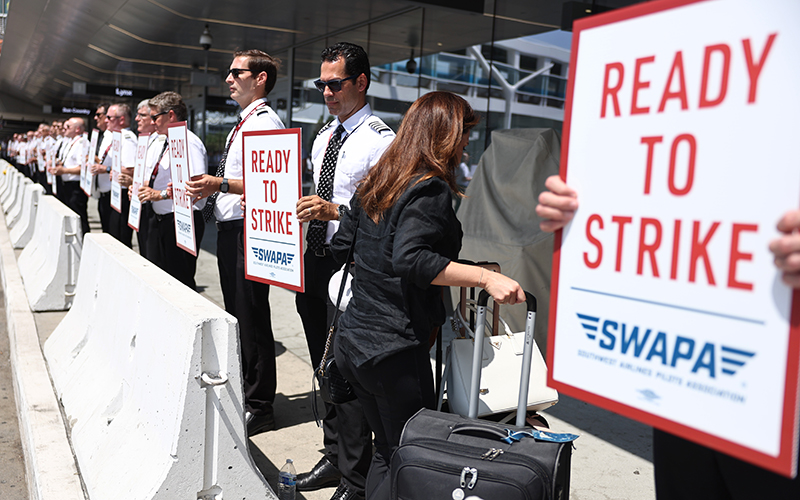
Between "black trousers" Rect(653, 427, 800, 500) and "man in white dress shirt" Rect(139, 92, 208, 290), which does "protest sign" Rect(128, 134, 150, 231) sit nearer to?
"man in white dress shirt" Rect(139, 92, 208, 290)

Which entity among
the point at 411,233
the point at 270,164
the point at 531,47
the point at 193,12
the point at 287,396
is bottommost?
the point at 287,396

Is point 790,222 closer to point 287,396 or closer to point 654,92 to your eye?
point 654,92

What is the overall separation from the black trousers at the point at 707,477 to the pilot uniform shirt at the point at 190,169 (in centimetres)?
334

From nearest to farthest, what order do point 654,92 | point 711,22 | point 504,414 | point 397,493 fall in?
point 711,22
point 654,92
point 397,493
point 504,414

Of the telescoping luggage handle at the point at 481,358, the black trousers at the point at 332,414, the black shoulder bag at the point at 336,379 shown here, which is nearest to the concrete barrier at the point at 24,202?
the black trousers at the point at 332,414

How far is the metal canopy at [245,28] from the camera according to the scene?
8898 millimetres

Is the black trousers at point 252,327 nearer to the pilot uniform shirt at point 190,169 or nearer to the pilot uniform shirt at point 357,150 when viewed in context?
the pilot uniform shirt at point 190,169

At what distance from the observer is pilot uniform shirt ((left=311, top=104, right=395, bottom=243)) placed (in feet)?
10.4

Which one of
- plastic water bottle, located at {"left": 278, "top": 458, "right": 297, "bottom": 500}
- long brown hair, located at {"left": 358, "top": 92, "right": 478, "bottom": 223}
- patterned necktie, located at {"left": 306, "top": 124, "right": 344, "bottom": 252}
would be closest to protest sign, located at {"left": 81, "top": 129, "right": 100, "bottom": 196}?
patterned necktie, located at {"left": 306, "top": 124, "right": 344, "bottom": 252}

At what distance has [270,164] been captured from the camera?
134 inches

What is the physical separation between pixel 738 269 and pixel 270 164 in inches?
102

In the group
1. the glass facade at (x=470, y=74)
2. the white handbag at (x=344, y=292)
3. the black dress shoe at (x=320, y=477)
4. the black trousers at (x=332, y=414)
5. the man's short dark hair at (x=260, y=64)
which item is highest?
the glass facade at (x=470, y=74)

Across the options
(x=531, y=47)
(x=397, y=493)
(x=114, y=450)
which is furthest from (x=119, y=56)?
(x=397, y=493)

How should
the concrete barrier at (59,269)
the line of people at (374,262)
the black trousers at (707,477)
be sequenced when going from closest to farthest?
1. the black trousers at (707,477)
2. the line of people at (374,262)
3. the concrete barrier at (59,269)
